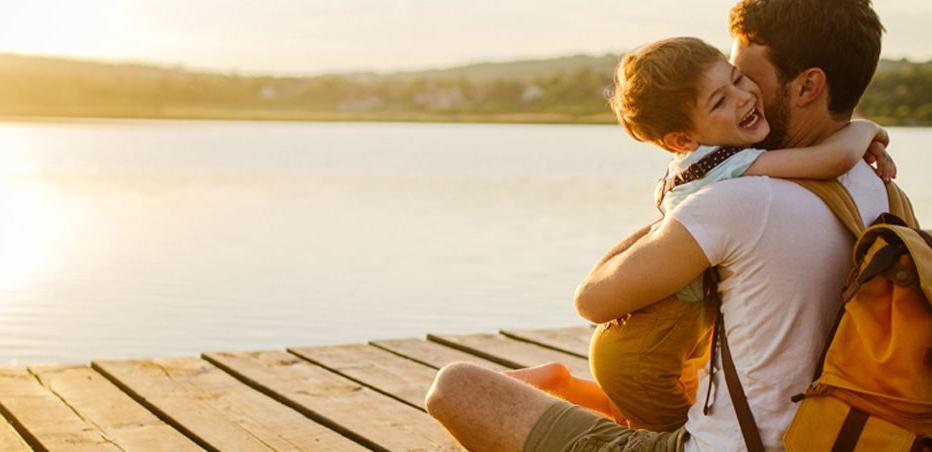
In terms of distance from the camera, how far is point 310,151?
2956cm

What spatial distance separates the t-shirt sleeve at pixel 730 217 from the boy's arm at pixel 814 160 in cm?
5

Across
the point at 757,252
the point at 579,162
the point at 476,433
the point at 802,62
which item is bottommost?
the point at 579,162

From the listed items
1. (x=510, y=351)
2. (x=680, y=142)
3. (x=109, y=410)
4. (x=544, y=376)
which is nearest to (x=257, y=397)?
(x=109, y=410)

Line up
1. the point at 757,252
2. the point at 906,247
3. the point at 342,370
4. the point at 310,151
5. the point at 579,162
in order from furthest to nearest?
the point at 310,151
the point at 579,162
the point at 342,370
the point at 757,252
the point at 906,247

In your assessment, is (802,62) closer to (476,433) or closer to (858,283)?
(858,283)

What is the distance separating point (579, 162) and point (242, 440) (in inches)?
874

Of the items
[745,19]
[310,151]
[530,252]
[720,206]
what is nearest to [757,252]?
[720,206]

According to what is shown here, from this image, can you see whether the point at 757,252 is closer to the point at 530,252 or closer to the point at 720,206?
the point at 720,206

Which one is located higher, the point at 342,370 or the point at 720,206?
the point at 720,206

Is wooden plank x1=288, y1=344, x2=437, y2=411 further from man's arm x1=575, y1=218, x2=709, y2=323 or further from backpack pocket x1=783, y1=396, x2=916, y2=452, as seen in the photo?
backpack pocket x1=783, y1=396, x2=916, y2=452

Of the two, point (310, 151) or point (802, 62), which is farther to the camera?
point (310, 151)

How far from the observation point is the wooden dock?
3850 mm

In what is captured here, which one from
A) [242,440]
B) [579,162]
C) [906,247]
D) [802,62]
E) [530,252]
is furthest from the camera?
[579,162]

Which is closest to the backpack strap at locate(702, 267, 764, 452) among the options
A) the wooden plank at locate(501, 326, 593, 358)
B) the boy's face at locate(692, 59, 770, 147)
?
the boy's face at locate(692, 59, 770, 147)
